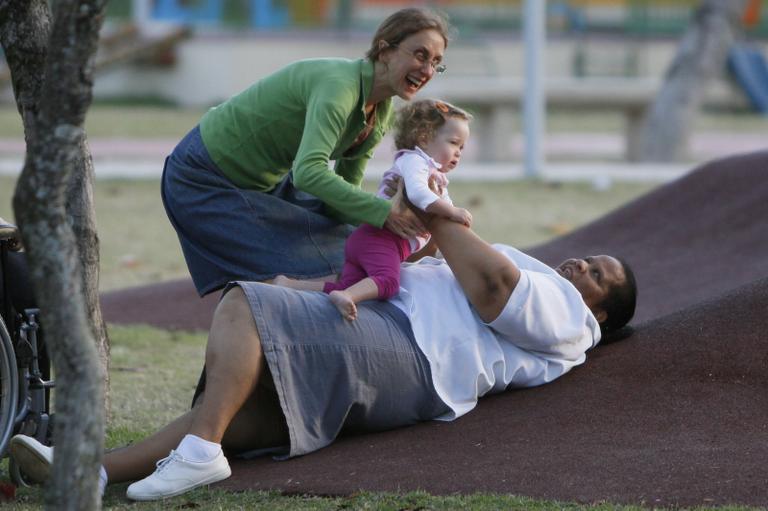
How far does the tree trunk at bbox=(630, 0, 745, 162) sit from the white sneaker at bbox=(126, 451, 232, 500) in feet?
41.7

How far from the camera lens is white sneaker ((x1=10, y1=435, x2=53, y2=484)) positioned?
150 inches

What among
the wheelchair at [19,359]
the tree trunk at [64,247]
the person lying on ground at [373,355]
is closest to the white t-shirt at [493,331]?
the person lying on ground at [373,355]

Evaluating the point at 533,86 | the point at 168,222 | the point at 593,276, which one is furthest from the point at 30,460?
the point at 533,86

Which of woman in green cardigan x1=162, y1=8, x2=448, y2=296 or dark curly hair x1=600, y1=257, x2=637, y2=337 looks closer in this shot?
woman in green cardigan x1=162, y1=8, x2=448, y2=296

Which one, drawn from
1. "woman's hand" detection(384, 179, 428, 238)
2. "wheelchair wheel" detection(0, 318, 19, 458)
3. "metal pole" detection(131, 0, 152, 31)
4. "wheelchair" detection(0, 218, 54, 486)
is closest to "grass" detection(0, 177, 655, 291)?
"wheelchair" detection(0, 218, 54, 486)

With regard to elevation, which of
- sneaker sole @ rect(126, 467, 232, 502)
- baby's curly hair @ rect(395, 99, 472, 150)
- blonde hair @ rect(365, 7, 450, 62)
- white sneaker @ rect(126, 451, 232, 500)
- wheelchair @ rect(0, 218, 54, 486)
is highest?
blonde hair @ rect(365, 7, 450, 62)

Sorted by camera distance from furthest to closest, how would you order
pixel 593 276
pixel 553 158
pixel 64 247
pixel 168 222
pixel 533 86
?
pixel 553 158
pixel 533 86
pixel 168 222
pixel 593 276
pixel 64 247

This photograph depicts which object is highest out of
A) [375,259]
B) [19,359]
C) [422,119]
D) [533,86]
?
[422,119]

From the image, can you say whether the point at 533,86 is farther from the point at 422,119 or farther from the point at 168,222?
the point at 422,119

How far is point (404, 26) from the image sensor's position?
14.5ft

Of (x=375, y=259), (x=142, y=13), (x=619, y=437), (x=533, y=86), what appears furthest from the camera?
(x=142, y=13)

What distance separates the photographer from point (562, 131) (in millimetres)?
22531

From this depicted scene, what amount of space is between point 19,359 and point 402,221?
1300 millimetres

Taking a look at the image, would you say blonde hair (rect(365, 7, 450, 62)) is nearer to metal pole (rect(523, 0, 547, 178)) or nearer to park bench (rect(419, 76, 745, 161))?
metal pole (rect(523, 0, 547, 178))
